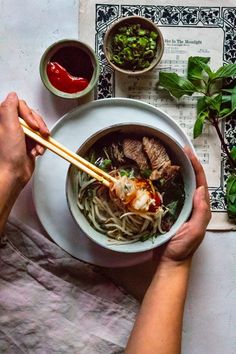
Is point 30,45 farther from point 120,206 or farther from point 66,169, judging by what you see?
point 120,206

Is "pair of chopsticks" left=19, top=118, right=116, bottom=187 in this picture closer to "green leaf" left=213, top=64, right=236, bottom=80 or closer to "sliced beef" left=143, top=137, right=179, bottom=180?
"sliced beef" left=143, top=137, right=179, bottom=180

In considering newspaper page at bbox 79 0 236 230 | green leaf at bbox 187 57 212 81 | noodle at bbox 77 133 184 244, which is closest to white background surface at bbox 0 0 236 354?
newspaper page at bbox 79 0 236 230

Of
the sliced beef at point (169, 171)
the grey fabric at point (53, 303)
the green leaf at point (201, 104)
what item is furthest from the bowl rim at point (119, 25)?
the grey fabric at point (53, 303)

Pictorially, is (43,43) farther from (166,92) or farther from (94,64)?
(166,92)

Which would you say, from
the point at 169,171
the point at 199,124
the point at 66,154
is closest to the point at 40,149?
the point at 66,154

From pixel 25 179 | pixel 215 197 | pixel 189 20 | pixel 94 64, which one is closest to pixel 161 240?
pixel 215 197

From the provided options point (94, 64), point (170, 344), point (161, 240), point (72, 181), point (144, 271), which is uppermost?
point (94, 64)
